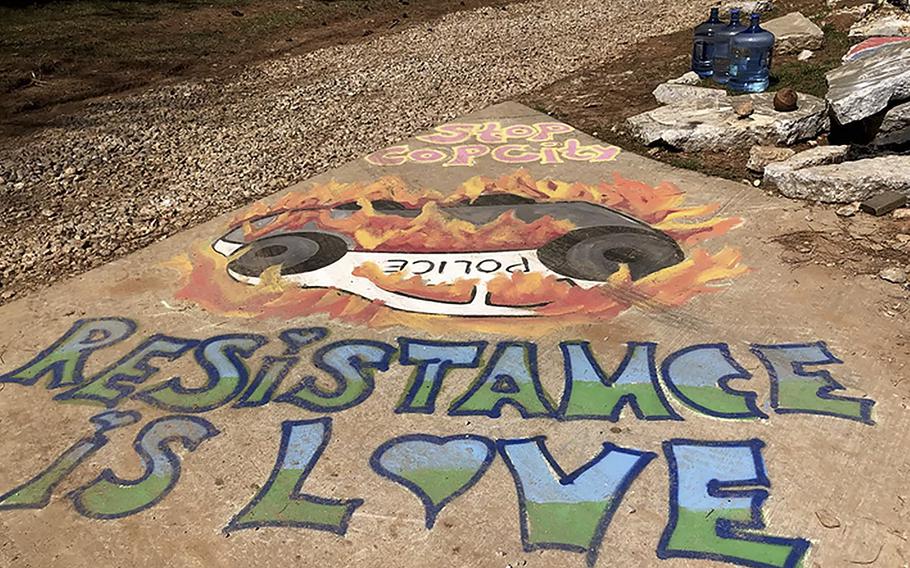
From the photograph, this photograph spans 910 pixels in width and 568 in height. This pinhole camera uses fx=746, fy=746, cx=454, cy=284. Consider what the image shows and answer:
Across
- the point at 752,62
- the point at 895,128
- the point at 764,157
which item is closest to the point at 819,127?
the point at 895,128

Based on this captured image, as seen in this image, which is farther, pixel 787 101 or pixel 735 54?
pixel 735 54

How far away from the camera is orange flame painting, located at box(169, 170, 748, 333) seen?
5.62m

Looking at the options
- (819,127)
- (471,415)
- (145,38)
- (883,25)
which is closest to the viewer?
(471,415)

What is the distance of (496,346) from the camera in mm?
5148

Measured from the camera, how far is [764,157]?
752 centimetres

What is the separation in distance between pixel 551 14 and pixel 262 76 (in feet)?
A: 24.1

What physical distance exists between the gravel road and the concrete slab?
0.95 m

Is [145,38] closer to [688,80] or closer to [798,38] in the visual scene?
[688,80]

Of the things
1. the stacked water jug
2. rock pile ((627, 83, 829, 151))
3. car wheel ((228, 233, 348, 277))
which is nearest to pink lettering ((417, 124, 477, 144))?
rock pile ((627, 83, 829, 151))

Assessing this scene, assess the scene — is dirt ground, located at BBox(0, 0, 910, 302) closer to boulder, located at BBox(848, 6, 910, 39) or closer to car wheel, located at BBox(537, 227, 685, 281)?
boulder, located at BBox(848, 6, 910, 39)

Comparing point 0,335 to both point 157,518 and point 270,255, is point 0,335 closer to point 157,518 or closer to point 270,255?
A: point 270,255

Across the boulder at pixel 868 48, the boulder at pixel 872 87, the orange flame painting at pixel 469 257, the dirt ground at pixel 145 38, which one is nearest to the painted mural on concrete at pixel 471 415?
the orange flame painting at pixel 469 257

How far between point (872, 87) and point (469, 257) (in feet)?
13.6

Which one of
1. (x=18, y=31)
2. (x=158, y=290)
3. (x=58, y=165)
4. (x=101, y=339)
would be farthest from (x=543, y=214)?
(x=18, y=31)
